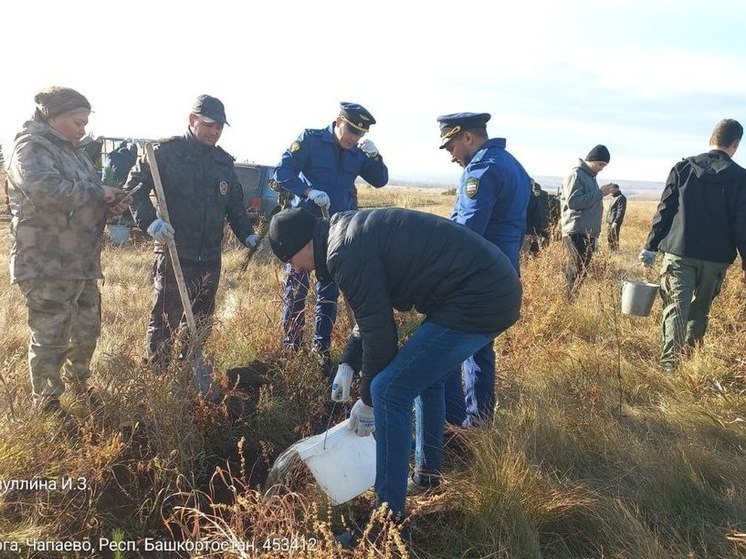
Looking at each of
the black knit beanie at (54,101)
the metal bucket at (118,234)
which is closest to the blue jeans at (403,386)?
the black knit beanie at (54,101)

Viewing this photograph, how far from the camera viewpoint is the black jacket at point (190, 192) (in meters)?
3.48

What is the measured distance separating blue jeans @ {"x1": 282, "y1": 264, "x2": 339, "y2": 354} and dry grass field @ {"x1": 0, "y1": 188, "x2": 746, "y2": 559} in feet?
0.48

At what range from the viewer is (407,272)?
2.13 meters

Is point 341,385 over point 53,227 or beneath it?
beneath

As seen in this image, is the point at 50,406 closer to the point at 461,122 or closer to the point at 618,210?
the point at 461,122

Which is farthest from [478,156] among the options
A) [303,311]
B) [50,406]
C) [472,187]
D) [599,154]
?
[599,154]

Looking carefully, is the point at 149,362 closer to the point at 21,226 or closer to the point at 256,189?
the point at 21,226

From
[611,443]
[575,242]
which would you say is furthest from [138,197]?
[575,242]

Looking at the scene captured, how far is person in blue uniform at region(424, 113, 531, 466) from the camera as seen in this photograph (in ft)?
9.41

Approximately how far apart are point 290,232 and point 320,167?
2026mm

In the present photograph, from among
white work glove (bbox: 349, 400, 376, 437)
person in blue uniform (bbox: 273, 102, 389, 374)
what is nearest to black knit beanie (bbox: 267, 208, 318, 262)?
white work glove (bbox: 349, 400, 376, 437)

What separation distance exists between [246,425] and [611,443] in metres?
1.92

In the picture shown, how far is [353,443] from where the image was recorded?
2.45m

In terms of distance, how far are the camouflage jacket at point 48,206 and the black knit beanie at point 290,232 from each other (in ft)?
4.47
